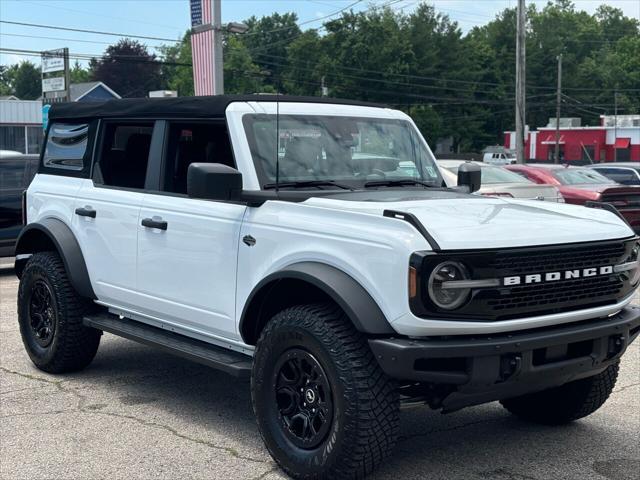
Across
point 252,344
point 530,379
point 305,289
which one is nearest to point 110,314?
point 252,344

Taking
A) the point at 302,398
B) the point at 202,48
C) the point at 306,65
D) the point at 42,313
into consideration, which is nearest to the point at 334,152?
the point at 302,398

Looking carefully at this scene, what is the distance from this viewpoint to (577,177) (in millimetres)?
17953

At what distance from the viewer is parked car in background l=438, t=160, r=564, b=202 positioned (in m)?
13.5

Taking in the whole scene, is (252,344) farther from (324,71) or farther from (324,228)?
(324,71)

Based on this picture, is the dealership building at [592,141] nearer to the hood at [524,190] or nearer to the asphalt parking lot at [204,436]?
the hood at [524,190]

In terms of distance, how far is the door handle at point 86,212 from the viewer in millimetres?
6160

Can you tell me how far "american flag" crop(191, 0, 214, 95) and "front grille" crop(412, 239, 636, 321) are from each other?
17569 mm

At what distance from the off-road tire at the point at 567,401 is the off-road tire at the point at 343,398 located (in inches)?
Answer: 61.9

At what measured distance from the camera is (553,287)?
4309 mm

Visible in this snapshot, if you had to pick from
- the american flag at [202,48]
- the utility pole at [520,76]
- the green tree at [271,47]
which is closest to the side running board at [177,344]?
the american flag at [202,48]

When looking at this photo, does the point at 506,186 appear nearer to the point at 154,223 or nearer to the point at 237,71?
the point at 154,223

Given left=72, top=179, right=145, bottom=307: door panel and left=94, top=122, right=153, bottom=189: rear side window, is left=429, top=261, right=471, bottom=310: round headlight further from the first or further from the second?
left=94, top=122, right=153, bottom=189: rear side window

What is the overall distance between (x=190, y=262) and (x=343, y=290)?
1.41 meters

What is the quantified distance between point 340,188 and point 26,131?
47363mm
